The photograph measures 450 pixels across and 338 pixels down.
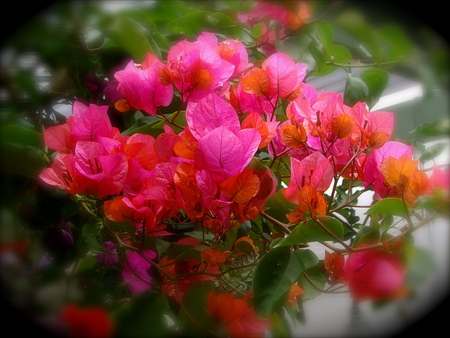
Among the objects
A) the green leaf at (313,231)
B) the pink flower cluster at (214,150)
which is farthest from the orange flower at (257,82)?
the green leaf at (313,231)

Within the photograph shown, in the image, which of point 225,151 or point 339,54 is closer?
point 225,151

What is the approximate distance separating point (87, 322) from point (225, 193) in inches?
4.4

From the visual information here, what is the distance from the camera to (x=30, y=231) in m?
0.34

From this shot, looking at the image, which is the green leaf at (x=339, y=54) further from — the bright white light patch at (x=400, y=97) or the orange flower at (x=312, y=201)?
the orange flower at (x=312, y=201)

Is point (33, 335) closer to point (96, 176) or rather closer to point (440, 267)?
point (96, 176)

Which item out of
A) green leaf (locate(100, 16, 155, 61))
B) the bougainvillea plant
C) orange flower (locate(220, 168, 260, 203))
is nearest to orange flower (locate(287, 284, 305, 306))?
the bougainvillea plant

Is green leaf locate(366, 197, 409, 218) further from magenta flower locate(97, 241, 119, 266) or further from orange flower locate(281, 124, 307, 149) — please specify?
magenta flower locate(97, 241, 119, 266)

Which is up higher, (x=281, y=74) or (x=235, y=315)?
(x=281, y=74)

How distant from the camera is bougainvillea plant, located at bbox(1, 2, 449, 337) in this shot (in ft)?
0.83

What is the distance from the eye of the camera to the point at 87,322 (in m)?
0.25

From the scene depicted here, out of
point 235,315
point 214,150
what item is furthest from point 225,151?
point 235,315

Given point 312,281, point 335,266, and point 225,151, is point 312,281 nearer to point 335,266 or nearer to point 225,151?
point 335,266

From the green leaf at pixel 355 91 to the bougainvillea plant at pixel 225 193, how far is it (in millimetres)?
79

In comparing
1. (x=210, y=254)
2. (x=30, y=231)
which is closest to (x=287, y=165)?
(x=210, y=254)
